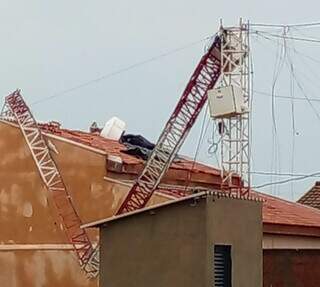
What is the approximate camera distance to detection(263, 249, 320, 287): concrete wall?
25656mm

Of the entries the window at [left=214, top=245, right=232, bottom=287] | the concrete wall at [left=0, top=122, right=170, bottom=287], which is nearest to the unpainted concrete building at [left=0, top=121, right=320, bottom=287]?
the concrete wall at [left=0, top=122, right=170, bottom=287]

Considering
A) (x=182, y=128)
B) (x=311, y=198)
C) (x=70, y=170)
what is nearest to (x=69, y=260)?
(x=70, y=170)

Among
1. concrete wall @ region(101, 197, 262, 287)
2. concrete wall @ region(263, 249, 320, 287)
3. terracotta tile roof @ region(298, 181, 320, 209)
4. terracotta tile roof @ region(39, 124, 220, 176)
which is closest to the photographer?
concrete wall @ region(101, 197, 262, 287)

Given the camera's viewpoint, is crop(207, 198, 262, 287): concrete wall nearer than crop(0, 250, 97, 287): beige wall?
Yes

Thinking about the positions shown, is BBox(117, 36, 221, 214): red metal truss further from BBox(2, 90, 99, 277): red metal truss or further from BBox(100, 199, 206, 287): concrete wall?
BBox(100, 199, 206, 287): concrete wall

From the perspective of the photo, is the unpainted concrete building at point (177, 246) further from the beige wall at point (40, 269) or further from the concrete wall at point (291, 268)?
the beige wall at point (40, 269)

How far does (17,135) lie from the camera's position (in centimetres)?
2981

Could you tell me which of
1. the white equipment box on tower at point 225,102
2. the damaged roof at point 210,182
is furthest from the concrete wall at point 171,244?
the white equipment box on tower at point 225,102

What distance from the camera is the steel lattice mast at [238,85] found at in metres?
28.2

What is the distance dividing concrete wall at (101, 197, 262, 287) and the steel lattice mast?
8.25 meters

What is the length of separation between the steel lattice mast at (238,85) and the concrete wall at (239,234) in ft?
22.7

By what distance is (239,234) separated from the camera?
65.9 feet

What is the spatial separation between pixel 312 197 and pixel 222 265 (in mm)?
19602

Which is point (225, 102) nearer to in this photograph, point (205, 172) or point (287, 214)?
point (205, 172)
